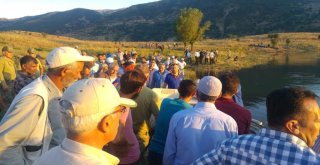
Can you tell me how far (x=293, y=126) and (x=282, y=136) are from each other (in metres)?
0.12

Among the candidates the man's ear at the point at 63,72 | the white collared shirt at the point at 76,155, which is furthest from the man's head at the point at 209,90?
the white collared shirt at the point at 76,155

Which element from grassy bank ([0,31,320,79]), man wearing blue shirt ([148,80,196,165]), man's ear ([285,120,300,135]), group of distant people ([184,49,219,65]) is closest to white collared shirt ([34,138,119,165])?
man's ear ([285,120,300,135])

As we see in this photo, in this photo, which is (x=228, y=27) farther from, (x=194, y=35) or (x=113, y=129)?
(x=113, y=129)

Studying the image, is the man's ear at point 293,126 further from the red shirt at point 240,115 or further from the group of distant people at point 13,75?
the group of distant people at point 13,75

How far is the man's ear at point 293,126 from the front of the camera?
2621 mm

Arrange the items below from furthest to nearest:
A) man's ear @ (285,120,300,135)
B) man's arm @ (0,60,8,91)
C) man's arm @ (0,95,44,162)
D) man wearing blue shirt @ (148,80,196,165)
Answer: man's arm @ (0,60,8,91) < man wearing blue shirt @ (148,80,196,165) < man's arm @ (0,95,44,162) < man's ear @ (285,120,300,135)

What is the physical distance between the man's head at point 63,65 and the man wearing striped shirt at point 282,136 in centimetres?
179

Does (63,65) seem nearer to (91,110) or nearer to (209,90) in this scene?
(209,90)

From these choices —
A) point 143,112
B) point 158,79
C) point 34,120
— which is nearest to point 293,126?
point 34,120

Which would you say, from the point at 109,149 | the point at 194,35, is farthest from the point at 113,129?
the point at 194,35

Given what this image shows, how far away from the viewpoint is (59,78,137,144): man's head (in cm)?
224

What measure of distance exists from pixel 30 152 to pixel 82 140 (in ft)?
4.54

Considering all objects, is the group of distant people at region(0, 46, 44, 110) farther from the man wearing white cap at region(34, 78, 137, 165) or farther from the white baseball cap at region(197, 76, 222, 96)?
the man wearing white cap at region(34, 78, 137, 165)

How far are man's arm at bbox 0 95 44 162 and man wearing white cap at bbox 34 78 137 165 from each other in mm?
992
